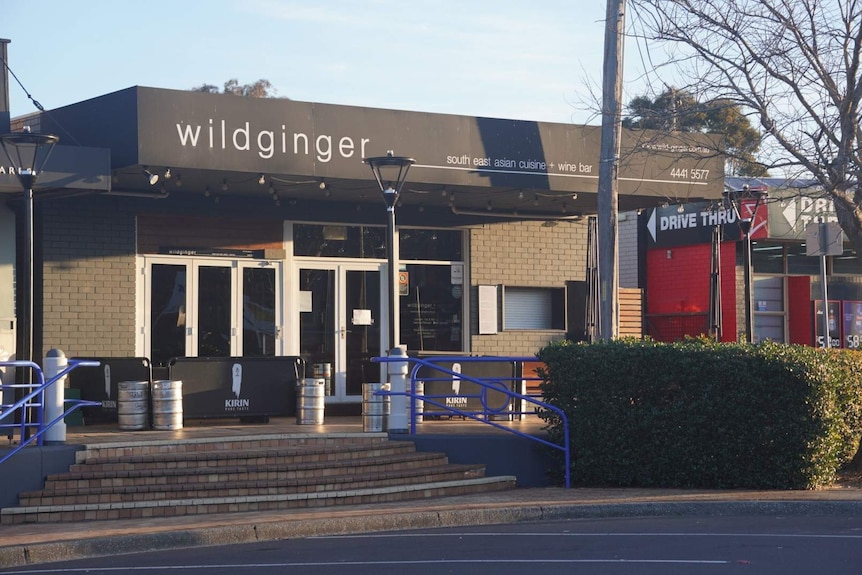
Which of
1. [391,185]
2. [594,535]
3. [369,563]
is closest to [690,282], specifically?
[391,185]

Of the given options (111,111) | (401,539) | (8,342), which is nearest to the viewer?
(401,539)

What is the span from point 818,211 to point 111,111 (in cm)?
1578

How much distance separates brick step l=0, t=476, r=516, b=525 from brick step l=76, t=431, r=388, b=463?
0.87m

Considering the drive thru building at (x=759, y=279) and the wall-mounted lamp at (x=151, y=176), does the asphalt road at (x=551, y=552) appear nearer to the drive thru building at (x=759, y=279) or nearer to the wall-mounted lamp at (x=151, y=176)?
the wall-mounted lamp at (x=151, y=176)

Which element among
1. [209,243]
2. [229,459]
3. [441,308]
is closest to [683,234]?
[441,308]

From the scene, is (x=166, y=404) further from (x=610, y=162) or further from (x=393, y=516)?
(x=610, y=162)

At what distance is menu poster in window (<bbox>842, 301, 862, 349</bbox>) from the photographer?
85.5ft

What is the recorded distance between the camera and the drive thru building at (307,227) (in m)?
15.2

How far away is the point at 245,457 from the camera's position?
41.6ft

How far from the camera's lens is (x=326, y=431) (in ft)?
46.3

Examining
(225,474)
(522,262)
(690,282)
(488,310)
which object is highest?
(522,262)

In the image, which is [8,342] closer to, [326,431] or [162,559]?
[326,431]

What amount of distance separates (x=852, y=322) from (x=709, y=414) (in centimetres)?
1471

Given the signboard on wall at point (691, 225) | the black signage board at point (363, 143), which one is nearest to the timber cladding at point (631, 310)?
the signboard on wall at point (691, 225)
